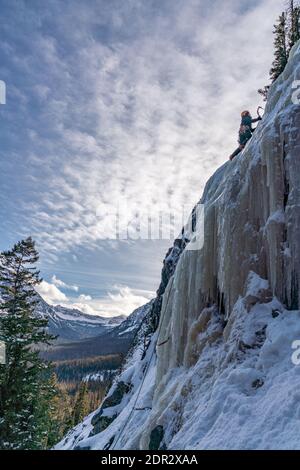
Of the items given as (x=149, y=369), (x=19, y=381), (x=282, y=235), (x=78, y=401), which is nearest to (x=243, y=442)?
(x=282, y=235)

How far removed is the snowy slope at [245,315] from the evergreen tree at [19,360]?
539 centimetres

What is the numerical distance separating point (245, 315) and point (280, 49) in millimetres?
27862

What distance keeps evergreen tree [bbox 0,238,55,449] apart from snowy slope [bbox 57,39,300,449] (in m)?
5.39

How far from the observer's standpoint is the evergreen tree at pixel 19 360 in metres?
16.1

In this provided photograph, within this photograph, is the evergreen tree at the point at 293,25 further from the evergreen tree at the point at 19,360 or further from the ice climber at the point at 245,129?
the evergreen tree at the point at 19,360

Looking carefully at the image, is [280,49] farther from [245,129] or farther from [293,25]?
[245,129]

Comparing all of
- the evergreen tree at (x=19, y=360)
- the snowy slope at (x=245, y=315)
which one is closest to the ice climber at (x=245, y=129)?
the snowy slope at (x=245, y=315)

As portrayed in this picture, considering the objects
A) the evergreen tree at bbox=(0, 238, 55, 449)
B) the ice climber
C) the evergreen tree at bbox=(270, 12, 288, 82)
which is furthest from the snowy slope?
the evergreen tree at bbox=(270, 12, 288, 82)

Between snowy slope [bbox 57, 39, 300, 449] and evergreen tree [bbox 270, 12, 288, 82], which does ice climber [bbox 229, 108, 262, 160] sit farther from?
evergreen tree [bbox 270, 12, 288, 82]

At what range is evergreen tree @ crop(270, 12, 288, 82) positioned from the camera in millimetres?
28984

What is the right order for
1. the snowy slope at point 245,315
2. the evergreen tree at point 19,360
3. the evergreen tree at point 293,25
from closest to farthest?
the snowy slope at point 245,315 → the evergreen tree at point 19,360 → the evergreen tree at point 293,25

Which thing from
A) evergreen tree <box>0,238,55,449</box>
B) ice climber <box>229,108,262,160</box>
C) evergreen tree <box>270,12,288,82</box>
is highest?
evergreen tree <box>270,12,288,82</box>

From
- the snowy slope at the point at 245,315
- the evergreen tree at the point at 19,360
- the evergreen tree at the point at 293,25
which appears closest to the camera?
the snowy slope at the point at 245,315

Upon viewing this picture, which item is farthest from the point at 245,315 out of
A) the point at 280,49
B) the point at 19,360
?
the point at 280,49
